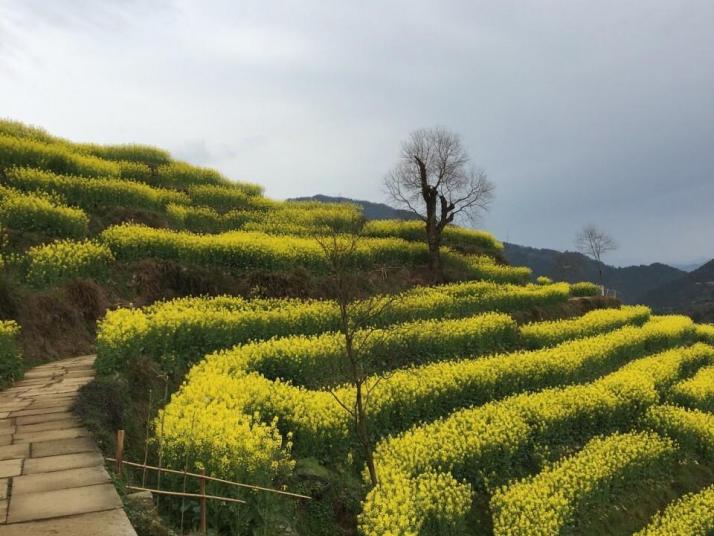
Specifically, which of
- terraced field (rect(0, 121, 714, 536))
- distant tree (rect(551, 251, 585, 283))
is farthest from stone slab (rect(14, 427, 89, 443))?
distant tree (rect(551, 251, 585, 283))

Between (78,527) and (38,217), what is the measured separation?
48.9ft

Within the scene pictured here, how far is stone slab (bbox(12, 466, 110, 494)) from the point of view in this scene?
16.0 ft

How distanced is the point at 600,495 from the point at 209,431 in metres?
8.81

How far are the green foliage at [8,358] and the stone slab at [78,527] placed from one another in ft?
18.7

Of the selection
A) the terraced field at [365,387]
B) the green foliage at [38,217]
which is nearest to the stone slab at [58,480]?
the terraced field at [365,387]

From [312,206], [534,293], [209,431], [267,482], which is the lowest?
[267,482]

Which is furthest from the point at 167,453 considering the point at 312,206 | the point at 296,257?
the point at 312,206

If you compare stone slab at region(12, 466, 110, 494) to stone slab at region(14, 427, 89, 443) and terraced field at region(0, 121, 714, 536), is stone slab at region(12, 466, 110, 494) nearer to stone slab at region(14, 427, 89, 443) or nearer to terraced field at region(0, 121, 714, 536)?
stone slab at region(14, 427, 89, 443)

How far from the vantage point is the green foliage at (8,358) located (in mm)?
8986

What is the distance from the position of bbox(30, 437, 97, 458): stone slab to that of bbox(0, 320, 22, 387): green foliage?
3.64 metres

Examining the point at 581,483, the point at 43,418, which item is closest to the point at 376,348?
the point at 581,483

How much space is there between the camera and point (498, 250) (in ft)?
121

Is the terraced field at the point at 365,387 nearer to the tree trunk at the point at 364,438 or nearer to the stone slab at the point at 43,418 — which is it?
the tree trunk at the point at 364,438

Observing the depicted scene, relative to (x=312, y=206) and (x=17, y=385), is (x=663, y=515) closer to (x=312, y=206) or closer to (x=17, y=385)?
(x=17, y=385)
